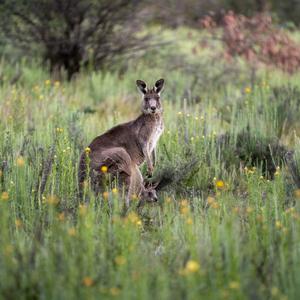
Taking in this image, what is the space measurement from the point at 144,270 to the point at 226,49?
8.20 meters

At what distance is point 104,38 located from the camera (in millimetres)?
11023

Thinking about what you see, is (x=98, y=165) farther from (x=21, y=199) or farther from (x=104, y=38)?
(x=104, y=38)

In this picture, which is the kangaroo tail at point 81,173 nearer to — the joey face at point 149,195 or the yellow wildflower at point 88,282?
the joey face at point 149,195

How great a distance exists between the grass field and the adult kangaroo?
0.64ft

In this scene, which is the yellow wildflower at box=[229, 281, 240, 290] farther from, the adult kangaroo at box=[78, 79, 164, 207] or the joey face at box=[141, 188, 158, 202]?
the joey face at box=[141, 188, 158, 202]

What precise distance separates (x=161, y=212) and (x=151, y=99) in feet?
4.05

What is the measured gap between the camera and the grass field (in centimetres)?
333

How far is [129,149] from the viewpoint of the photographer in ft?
19.5

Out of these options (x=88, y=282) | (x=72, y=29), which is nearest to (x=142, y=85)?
(x=88, y=282)

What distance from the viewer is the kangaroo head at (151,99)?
6082mm

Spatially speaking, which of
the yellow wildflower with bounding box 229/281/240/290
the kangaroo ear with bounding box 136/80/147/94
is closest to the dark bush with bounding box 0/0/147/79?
the kangaroo ear with bounding box 136/80/147/94

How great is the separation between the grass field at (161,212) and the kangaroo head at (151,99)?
45cm

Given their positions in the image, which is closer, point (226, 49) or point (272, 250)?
point (272, 250)

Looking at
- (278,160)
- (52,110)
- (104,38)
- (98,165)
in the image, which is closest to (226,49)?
(104,38)
